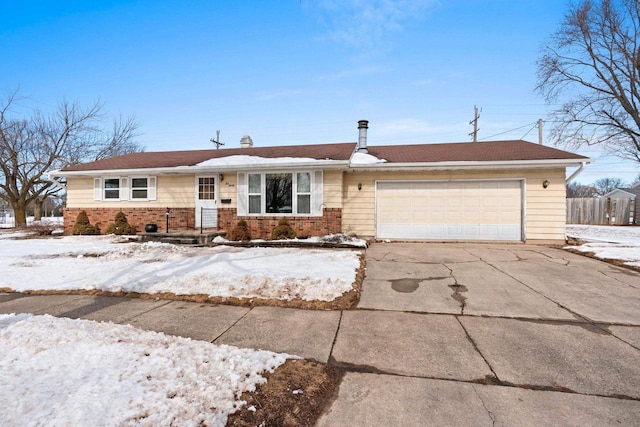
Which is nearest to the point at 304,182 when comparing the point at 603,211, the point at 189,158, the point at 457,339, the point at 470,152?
the point at 189,158

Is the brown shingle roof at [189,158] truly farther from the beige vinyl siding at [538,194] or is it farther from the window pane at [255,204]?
the beige vinyl siding at [538,194]

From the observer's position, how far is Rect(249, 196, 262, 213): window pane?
35.7 ft

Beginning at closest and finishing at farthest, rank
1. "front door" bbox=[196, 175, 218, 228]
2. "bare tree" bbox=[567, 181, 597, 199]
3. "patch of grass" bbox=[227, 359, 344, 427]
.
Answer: "patch of grass" bbox=[227, 359, 344, 427] < "front door" bbox=[196, 175, 218, 228] < "bare tree" bbox=[567, 181, 597, 199]

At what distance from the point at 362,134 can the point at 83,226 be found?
11.7m

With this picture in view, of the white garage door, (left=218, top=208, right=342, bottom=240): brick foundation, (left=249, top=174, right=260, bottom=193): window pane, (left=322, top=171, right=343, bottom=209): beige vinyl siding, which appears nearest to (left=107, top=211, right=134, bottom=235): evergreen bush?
(left=218, top=208, right=342, bottom=240): brick foundation

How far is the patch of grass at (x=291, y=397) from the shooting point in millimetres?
1927

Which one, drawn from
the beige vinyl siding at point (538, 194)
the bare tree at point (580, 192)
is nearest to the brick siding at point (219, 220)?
the beige vinyl siding at point (538, 194)

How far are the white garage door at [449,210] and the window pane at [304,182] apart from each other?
2.49m

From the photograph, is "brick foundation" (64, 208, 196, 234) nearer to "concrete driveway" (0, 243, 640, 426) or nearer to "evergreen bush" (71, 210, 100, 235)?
"evergreen bush" (71, 210, 100, 235)

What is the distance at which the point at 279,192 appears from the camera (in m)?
10.7

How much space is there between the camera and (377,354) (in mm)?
2895

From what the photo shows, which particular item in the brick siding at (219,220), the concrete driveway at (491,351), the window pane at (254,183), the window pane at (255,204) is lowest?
Result: the concrete driveway at (491,351)

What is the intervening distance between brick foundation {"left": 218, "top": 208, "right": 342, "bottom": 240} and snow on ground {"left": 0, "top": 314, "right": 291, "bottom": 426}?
24.4ft

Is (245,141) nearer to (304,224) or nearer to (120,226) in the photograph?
(120,226)
